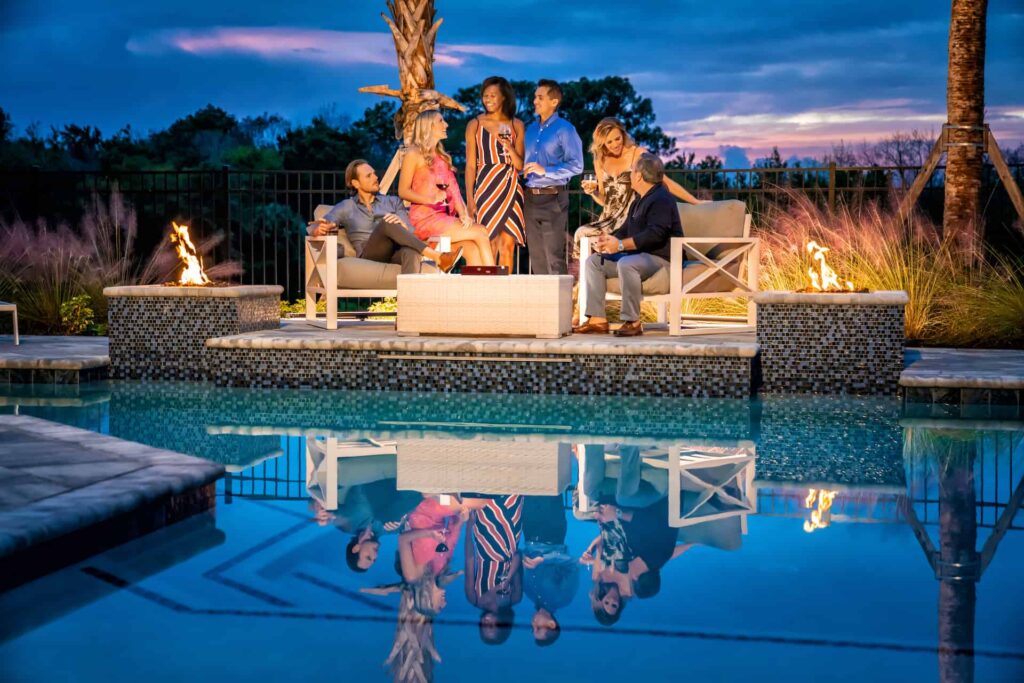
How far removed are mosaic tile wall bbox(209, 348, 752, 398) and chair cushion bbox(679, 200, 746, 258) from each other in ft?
3.99

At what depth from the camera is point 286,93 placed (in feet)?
77.0

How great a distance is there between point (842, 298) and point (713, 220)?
139cm

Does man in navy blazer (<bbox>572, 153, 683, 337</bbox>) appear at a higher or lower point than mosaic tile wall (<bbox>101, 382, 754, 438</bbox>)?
higher

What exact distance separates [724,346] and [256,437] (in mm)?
2895

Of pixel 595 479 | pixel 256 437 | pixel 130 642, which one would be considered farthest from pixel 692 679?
pixel 256 437

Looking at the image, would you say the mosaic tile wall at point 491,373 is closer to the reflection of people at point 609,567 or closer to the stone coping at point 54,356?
the stone coping at point 54,356

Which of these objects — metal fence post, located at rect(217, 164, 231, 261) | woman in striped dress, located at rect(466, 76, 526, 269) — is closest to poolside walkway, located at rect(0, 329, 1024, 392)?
woman in striped dress, located at rect(466, 76, 526, 269)

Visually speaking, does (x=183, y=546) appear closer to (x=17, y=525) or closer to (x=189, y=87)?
(x=17, y=525)

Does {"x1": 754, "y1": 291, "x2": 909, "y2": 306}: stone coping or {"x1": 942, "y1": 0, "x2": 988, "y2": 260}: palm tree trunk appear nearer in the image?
{"x1": 754, "y1": 291, "x2": 909, "y2": 306}: stone coping

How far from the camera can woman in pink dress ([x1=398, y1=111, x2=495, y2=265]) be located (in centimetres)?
802

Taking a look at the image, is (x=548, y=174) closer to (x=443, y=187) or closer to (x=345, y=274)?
(x=443, y=187)

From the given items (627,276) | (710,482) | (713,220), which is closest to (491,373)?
(627,276)

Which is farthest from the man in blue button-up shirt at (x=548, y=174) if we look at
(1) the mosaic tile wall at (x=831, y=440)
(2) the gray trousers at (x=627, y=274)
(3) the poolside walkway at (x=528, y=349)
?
(1) the mosaic tile wall at (x=831, y=440)

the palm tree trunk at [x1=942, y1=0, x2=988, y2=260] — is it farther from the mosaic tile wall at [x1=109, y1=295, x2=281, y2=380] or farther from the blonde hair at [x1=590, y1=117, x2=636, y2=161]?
the mosaic tile wall at [x1=109, y1=295, x2=281, y2=380]
